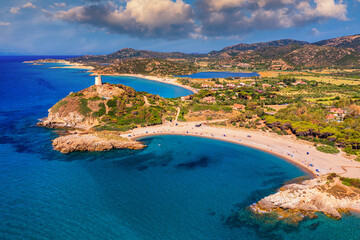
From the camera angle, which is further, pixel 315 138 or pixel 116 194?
pixel 315 138

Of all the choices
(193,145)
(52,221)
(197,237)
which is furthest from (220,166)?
(52,221)

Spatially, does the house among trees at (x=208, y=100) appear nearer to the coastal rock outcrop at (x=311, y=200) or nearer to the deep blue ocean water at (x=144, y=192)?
the deep blue ocean water at (x=144, y=192)

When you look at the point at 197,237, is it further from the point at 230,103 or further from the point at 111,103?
the point at 230,103

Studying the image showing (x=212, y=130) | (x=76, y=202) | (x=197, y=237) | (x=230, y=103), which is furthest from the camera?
(x=230, y=103)

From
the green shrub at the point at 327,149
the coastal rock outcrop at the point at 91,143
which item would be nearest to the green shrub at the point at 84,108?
the coastal rock outcrop at the point at 91,143

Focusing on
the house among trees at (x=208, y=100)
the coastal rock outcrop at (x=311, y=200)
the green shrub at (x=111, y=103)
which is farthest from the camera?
the house among trees at (x=208, y=100)

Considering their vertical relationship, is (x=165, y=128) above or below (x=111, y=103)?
below

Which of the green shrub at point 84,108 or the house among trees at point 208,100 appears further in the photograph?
the house among trees at point 208,100
